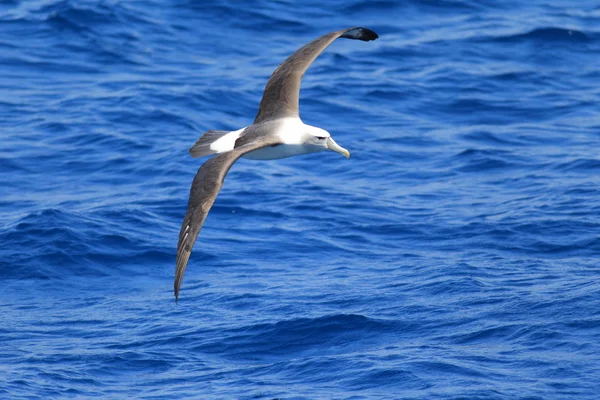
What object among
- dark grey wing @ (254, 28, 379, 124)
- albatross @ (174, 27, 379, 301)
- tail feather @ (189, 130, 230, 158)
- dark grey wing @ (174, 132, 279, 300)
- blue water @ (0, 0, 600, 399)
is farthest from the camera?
dark grey wing @ (254, 28, 379, 124)

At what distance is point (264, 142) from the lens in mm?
10797

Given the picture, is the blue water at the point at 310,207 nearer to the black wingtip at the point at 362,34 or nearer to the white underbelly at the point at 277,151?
the white underbelly at the point at 277,151

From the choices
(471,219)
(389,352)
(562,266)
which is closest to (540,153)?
(471,219)

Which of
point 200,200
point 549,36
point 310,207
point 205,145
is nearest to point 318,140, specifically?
point 205,145

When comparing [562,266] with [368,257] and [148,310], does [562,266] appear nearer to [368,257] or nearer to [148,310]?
[368,257]

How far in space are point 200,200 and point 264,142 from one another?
136 cm

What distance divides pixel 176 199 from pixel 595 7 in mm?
13245

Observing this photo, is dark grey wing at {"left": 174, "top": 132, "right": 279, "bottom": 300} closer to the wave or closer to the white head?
the white head

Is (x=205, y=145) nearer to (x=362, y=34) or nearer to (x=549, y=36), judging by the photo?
(x=362, y=34)

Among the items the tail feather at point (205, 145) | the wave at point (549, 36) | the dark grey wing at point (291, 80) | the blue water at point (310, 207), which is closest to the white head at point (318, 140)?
the dark grey wing at point (291, 80)

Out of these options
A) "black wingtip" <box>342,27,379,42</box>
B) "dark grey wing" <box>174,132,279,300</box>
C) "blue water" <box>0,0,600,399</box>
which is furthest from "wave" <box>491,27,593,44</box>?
"dark grey wing" <box>174,132,279,300</box>

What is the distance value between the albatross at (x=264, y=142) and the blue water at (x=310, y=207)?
1.71 m

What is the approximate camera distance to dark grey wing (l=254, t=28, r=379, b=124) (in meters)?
12.3

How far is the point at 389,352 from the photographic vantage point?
10.8m
